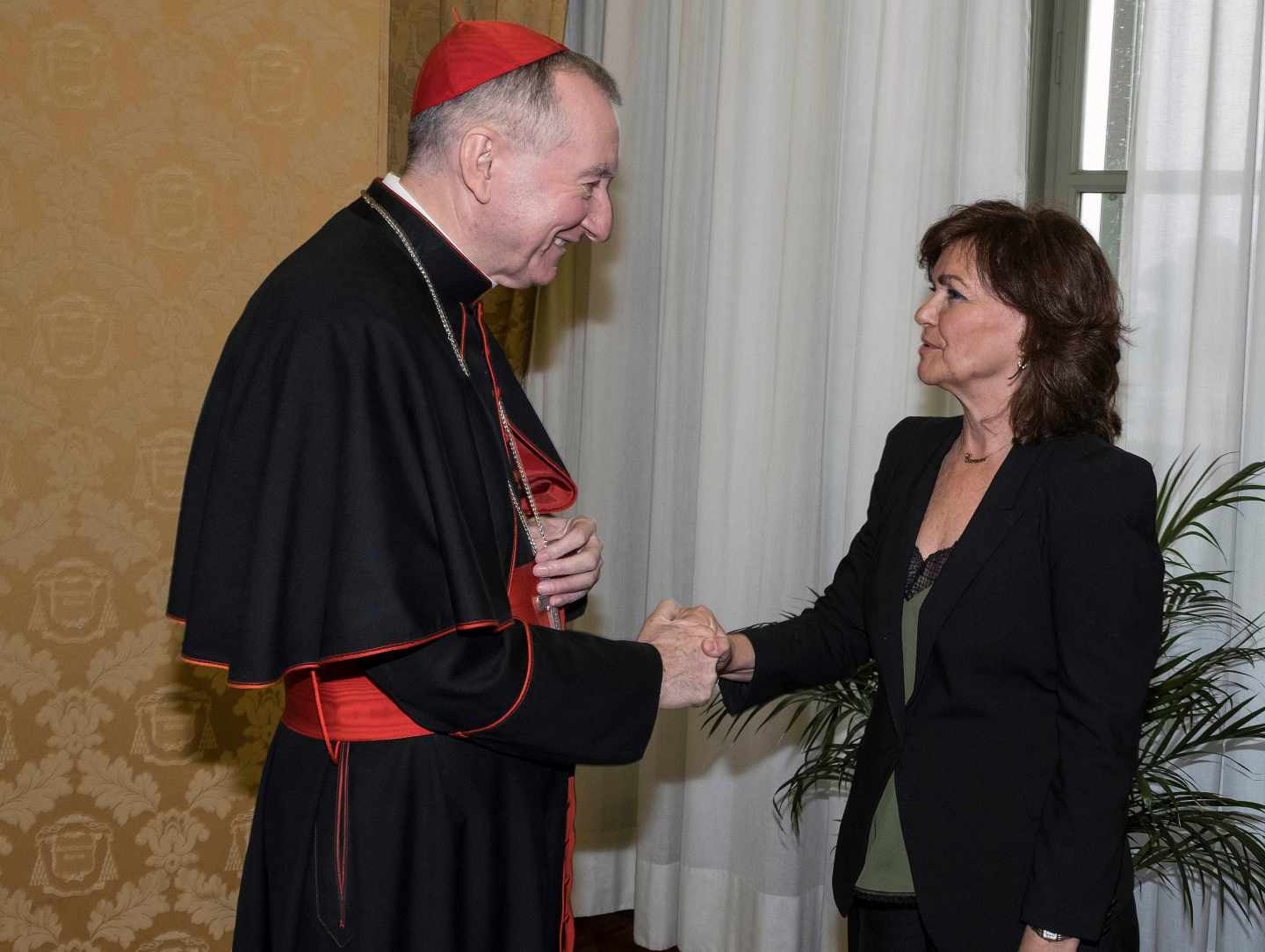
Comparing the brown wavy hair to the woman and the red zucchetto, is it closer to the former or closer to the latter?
the woman

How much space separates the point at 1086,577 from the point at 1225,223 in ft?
4.76

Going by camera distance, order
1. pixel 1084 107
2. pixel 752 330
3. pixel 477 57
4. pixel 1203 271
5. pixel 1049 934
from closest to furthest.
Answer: pixel 1049 934
pixel 477 57
pixel 1203 271
pixel 1084 107
pixel 752 330

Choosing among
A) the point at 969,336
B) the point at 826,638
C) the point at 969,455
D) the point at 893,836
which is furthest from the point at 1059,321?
the point at 893,836

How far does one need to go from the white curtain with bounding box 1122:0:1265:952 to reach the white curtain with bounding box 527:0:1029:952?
360mm

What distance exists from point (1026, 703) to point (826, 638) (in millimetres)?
535

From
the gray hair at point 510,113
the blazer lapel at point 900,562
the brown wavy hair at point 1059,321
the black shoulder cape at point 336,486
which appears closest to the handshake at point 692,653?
the blazer lapel at point 900,562

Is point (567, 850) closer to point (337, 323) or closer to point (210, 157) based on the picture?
point (337, 323)

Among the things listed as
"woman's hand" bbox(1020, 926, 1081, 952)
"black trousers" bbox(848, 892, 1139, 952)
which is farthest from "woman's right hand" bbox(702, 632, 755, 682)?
"woman's hand" bbox(1020, 926, 1081, 952)

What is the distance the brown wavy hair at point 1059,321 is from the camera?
1.96 metres

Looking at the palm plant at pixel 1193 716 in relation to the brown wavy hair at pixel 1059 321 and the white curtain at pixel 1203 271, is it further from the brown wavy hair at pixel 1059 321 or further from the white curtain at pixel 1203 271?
the brown wavy hair at pixel 1059 321

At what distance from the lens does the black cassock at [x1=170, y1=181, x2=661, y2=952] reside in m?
1.60

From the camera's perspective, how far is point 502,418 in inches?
78.4

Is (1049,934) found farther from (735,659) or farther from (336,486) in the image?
(336,486)

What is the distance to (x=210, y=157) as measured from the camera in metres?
2.92
